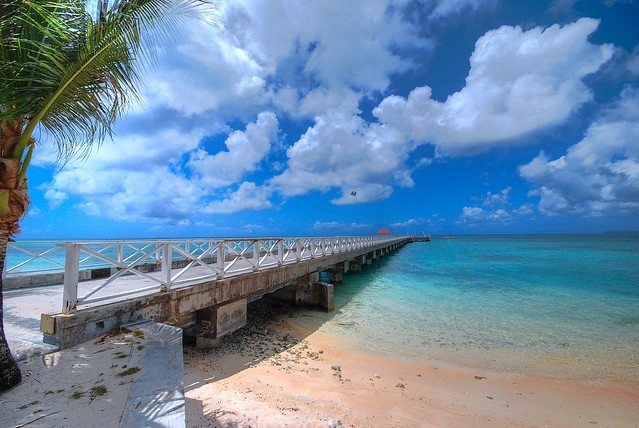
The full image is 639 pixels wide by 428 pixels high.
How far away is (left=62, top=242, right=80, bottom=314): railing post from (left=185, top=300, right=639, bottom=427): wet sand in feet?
8.40

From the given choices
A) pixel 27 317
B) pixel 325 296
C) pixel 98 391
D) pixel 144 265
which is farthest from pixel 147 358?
pixel 325 296

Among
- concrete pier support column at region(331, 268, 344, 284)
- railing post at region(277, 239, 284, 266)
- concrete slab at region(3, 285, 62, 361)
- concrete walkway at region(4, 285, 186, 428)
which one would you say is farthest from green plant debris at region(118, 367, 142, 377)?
concrete pier support column at region(331, 268, 344, 284)

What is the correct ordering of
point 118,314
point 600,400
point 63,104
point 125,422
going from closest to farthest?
point 125,422 → point 63,104 → point 118,314 → point 600,400

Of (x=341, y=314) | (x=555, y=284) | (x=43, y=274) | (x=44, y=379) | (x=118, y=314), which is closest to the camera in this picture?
(x=44, y=379)

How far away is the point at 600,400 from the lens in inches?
267

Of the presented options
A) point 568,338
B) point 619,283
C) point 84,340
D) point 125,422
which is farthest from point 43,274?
point 619,283

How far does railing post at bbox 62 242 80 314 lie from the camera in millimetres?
4766

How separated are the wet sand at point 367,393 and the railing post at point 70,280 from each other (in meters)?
2.56

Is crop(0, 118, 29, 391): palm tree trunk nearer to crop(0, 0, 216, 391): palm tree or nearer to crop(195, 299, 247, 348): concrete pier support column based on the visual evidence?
crop(0, 0, 216, 391): palm tree

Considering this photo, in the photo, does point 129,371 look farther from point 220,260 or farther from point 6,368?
point 220,260

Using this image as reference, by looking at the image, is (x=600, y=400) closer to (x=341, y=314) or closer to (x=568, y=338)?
(x=568, y=338)

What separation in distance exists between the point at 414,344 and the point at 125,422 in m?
9.02

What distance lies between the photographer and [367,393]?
6.52 m

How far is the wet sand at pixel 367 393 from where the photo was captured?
5.46 meters
